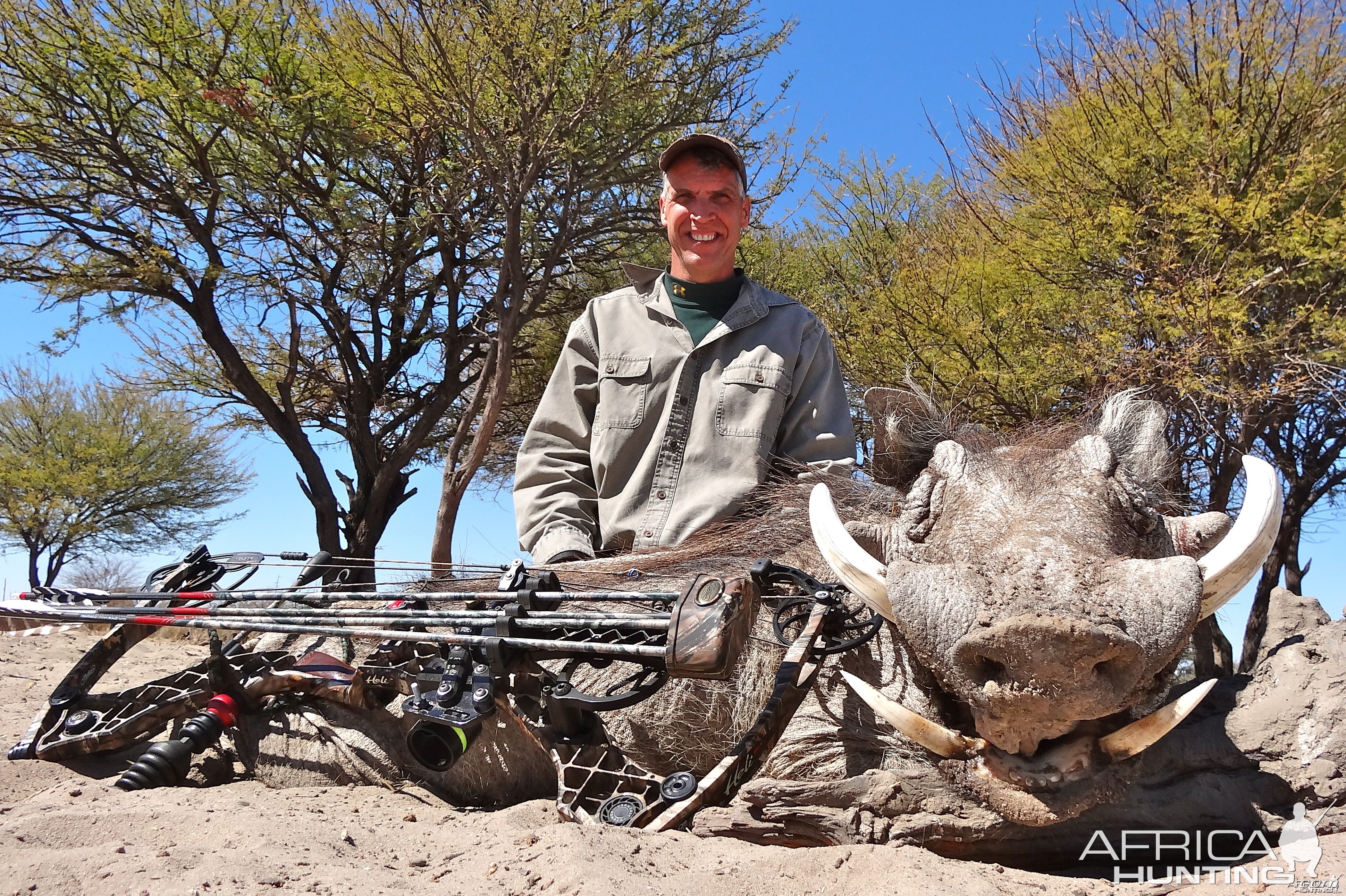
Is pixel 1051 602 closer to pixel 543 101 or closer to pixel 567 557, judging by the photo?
pixel 567 557

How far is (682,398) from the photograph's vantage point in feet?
12.4

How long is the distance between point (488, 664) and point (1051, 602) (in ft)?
4.89

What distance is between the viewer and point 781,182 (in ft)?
42.8

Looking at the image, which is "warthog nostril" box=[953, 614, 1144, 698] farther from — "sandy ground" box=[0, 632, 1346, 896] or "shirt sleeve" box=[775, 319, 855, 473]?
"shirt sleeve" box=[775, 319, 855, 473]

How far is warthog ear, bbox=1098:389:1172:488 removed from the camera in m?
2.94

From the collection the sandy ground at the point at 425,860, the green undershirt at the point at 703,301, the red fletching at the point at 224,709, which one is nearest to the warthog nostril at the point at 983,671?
the sandy ground at the point at 425,860

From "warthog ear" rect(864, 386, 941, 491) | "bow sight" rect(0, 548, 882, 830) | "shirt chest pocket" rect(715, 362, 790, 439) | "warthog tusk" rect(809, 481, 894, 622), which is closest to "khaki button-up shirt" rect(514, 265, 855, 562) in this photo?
"shirt chest pocket" rect(715, 362, 790, 439)

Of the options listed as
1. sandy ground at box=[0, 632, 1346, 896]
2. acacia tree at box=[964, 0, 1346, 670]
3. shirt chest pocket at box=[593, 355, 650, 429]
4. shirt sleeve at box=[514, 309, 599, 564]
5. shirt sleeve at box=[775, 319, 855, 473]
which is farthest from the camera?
acacia tree at box=[964, 0, 1346, 670]

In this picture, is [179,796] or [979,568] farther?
[179,796]

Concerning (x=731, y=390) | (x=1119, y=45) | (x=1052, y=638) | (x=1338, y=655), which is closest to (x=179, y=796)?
(x=731, y=390)

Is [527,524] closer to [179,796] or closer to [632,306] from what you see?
[632,306]

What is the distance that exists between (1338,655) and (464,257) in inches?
532

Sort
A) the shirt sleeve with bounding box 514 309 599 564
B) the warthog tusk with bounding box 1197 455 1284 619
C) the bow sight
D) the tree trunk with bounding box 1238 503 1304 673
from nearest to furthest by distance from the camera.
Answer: the warthog tusk with bounding box 1197 455 1284 619, the bow sight, the shirt sleeve with bounding box 514 309 599 564, the tree trunk with bounding box 1238 503 1304 673

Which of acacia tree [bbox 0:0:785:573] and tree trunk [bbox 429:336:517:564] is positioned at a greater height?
acacia tree [bbox 0:0:785:573]
